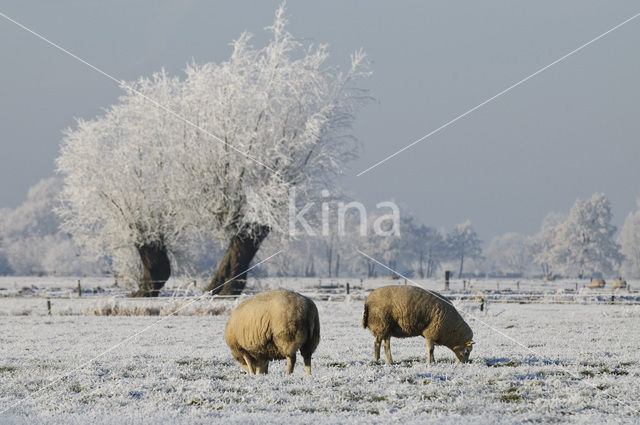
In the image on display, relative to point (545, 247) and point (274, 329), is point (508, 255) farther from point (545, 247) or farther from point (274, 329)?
point (274, 329)

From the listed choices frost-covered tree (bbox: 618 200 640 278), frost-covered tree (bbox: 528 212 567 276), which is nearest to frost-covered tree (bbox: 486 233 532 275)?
frost-covered tree (bbox: 528 212 567 276)

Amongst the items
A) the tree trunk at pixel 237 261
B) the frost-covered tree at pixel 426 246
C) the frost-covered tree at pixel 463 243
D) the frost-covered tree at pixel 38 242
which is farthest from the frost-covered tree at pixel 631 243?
the tree trunk at pixel 237 261

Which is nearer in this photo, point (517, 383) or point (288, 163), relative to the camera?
point (517, 383)

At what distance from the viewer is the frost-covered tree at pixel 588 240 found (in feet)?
318

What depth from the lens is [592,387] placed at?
10.0 meters

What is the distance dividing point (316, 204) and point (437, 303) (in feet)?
71.9

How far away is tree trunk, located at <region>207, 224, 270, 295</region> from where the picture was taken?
109ft

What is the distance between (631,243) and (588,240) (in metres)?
18.6

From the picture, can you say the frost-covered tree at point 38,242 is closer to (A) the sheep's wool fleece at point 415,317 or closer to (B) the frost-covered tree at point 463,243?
(B) the frost-covered tree at point 463,243

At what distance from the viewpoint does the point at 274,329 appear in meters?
10.6

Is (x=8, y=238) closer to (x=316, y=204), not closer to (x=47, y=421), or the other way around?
(x=316, y=204)

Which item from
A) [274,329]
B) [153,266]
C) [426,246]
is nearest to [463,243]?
[426,246]

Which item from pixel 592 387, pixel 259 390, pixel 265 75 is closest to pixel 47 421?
pixel 259 390

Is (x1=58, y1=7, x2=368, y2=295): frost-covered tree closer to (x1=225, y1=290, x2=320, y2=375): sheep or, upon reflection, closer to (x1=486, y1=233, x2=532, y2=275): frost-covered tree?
(x1=225, y1=290, x2=320, y2=375): sheep
